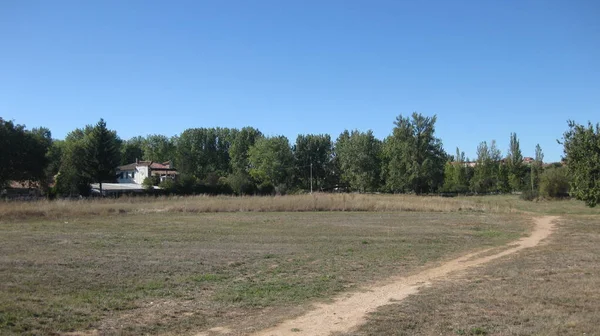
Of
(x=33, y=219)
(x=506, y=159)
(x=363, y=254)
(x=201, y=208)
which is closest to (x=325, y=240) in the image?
(x=363, y=254)

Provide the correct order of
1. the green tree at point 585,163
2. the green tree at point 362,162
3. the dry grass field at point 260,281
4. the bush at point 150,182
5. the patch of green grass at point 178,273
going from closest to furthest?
the dry grass field at point 260,281 < the patch of green grass at point 178,273 < the green tree at point 585,163 < the bush at point 150,182 < the green tree at point 362,162

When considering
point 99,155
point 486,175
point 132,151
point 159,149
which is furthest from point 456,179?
point 132,151

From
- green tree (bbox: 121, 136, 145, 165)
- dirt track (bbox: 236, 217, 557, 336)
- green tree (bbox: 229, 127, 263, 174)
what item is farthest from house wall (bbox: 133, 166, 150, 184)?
dirt track (bbox: 236, 217, 557, 336)

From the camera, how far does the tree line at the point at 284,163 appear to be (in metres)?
69.6

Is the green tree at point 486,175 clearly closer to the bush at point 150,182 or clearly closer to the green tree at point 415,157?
the green tree at point 415,157

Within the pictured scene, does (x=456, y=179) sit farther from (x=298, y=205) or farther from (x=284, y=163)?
(x=298, y=205)

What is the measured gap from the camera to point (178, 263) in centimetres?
1548

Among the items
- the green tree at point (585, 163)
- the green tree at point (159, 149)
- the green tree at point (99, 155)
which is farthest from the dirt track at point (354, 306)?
the green tree at point (159, 149)

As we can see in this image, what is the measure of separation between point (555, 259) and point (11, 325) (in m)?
15.7

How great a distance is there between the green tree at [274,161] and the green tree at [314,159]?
172 inches

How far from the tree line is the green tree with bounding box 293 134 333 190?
0.24 meters

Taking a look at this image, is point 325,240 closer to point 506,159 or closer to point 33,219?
point 33,219

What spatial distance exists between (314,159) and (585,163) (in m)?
88.6

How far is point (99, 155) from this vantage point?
7119 cm
